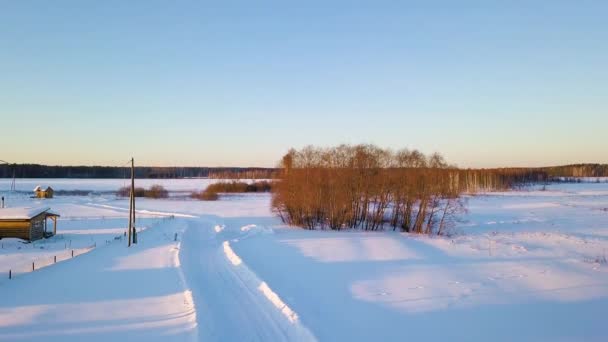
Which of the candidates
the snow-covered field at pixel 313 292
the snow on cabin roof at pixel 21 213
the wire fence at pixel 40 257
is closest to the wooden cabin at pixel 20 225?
the snow on cabin roof at pixel 21 213

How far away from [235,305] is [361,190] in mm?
29566

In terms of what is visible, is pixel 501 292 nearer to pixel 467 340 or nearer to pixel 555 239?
pixel 467 340

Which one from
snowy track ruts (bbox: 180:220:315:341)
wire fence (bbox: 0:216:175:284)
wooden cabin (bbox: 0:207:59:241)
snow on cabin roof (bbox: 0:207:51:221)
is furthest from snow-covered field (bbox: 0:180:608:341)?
snow on cabin roof (bbox: 0:207:51:221)

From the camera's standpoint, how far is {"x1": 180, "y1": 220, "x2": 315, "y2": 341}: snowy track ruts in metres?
9.39

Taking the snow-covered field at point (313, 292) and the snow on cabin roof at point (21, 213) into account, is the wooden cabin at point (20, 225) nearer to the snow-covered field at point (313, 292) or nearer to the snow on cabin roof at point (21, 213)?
the snow on cabin roof at point (21, 213)

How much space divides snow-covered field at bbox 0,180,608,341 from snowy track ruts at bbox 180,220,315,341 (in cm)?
4

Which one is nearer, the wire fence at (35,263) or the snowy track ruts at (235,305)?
the snowy track ruts at (235,305)

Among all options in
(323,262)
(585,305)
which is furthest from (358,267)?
(585,305)

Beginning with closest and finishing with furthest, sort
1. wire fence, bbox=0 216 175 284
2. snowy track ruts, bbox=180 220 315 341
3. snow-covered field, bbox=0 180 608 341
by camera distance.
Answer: snowy track ruts, bbox=180 220 315 341
snow-covered field, bbox=0 180 608 341
wire fence, bbox=0 216 175 284

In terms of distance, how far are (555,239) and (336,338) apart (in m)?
22.9

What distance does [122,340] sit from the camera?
9.42 meters

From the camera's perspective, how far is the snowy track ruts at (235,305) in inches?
370

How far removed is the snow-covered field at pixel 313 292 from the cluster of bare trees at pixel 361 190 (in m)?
12.6

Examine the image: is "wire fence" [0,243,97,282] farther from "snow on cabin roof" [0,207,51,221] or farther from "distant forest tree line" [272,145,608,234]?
"distant forest tree line" [272,145,608,234]
